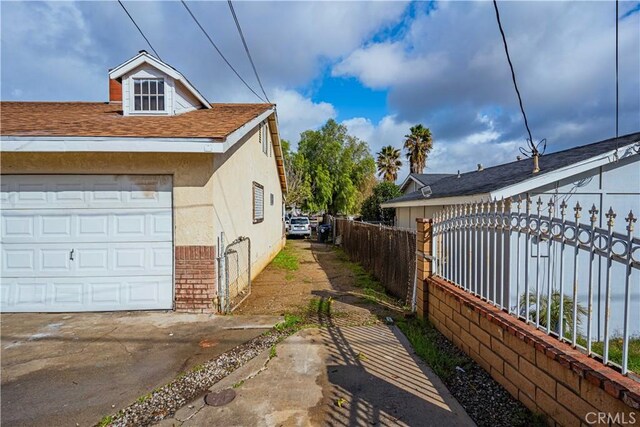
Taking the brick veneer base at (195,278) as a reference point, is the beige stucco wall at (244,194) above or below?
above

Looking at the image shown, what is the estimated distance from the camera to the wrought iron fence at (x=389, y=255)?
6836 mm

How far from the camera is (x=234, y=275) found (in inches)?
281

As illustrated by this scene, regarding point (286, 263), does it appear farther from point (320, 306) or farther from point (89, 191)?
point (89, 191)

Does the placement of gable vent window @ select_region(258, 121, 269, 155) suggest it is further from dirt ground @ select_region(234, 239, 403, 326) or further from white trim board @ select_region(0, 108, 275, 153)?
white trim board @ select_region(0, 108, 275, 153)

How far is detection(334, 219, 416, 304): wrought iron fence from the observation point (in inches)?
269

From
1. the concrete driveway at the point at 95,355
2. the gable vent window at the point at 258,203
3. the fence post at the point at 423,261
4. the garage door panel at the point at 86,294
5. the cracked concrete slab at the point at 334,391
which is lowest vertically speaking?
the concrete driveway at the point at 95,355

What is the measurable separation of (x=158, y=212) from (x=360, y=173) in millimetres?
29908

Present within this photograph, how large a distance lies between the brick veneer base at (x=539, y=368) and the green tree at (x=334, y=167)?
26885 millimetres

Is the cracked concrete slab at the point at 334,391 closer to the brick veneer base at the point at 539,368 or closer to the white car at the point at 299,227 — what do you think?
the brick veneer base at the point at 539,368

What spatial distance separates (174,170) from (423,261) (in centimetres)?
474

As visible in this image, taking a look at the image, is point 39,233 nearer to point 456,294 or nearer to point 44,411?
point 44,411

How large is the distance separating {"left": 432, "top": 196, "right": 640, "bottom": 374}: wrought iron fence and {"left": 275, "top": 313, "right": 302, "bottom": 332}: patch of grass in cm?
251

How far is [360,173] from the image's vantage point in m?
34.8

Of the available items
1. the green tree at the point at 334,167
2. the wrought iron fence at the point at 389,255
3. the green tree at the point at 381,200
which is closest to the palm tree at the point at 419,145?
the green tree at the point at 334,167
